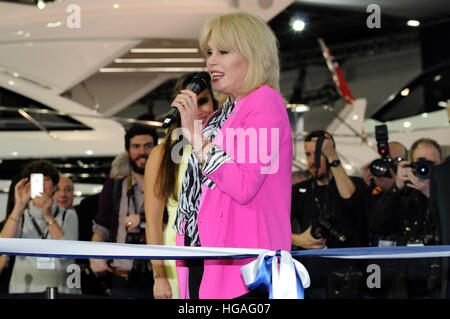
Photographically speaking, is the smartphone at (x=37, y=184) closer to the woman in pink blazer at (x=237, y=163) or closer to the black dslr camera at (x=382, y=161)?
the black dslr camera at (x=382, y=161)

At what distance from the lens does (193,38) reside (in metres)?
4.89

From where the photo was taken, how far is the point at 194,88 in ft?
5.98

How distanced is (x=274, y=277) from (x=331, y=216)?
1738 millimetres

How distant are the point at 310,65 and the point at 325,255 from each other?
32.0 ft

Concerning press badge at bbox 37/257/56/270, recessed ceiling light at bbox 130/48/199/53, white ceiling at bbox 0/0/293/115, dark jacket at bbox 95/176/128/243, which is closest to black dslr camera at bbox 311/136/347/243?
dark jacket at bbox 95/176/128/243

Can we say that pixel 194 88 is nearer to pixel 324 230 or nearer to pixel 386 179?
pixel 324 230

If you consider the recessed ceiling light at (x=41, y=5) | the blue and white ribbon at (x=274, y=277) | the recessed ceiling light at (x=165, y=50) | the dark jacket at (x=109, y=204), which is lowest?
the blue and white ribbon at (x=274, y=277)

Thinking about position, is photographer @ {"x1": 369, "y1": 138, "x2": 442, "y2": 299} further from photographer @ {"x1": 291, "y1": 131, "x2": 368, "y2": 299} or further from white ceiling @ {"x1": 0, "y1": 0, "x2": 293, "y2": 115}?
white ceiling @ {"x1": 0, "y1": 0, "x2": 293, "y2": 115}

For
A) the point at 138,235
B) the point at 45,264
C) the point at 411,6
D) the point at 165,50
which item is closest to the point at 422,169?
the point at 138,235

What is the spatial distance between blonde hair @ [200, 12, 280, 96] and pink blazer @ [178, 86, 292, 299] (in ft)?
0.19

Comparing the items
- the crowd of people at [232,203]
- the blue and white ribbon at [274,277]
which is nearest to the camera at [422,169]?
the crowd of people at [232,203]

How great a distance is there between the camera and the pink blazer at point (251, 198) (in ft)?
5.33

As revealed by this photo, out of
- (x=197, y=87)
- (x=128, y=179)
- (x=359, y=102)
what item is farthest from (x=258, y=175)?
(x=359, y=102)
